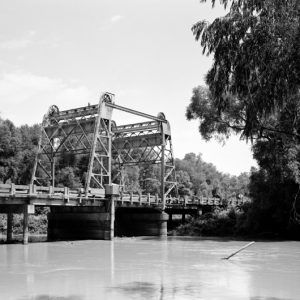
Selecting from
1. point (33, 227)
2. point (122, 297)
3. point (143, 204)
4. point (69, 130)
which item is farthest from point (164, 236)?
point (122, 297)

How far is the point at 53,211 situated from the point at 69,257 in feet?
56.1

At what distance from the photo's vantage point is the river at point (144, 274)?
50.0ft

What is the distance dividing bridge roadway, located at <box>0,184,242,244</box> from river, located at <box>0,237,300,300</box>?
3.49m

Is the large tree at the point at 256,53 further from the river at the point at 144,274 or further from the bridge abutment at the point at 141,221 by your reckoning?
the bridge abutment at the point at 141,221

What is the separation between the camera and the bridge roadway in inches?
1324

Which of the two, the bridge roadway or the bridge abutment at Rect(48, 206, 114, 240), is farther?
the bridge abutment at Rect(48, 206, 114, 240)

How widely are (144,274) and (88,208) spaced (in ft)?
69.7

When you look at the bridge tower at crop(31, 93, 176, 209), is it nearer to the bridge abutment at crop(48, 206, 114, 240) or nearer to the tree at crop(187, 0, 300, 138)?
the bridge abutment at crop(48, 206, 114, 240)

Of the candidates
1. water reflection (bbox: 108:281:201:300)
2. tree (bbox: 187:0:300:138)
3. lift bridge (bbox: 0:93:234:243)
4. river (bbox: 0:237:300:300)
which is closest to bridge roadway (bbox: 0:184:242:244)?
lift bridge (bbox: 0:93:234:243)

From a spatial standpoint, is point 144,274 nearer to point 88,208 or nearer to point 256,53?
point 256,53

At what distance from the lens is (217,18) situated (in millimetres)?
14008

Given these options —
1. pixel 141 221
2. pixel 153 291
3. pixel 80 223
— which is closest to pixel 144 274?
pixel 153 291

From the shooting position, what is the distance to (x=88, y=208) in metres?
40.8

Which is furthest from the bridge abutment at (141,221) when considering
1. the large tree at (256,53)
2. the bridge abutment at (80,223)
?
the large tree at (256,53)
